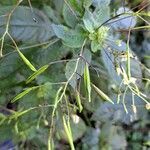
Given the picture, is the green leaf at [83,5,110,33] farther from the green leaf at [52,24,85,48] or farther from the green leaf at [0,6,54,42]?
the green leaf at [0,6,54,42]

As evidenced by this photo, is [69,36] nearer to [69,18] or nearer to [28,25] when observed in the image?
[69,18]

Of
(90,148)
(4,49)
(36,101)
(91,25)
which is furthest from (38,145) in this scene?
(91,25)

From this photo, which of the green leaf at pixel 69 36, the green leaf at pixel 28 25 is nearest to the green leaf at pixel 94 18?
the green leaf at pixel 69 36

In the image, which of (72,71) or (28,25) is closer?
(72,71)

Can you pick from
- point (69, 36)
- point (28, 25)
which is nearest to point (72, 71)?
point (69, 36)

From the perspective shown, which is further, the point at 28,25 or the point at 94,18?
the point at 28,25

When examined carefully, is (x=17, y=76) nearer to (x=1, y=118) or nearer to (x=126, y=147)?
(x=1, y=118)

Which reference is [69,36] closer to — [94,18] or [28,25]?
[94,18]
